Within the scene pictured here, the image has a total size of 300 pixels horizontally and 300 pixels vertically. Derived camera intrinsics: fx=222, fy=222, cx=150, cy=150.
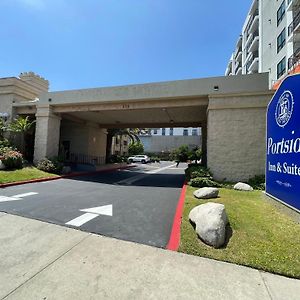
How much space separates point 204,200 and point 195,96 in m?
7.72

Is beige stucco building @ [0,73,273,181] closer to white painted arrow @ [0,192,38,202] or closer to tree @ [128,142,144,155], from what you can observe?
white painted arrow @ [0,192,38,202]

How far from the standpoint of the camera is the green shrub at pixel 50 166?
15852 millimetres

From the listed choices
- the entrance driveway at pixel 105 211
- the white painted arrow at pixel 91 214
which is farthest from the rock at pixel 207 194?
the white painted arrow at pixel 91 214

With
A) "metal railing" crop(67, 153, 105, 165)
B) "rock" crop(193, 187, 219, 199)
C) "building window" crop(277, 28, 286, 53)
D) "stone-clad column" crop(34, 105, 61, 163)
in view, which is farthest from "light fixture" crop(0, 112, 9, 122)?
"building window" crop(277, 28, 286, 53)

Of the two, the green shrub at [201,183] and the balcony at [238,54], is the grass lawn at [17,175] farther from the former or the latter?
the balcony at [238,54]

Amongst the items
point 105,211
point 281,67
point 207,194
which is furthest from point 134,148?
point 105,211

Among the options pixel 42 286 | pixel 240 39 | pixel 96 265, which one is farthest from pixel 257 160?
pixel 240 39

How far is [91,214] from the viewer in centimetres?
655

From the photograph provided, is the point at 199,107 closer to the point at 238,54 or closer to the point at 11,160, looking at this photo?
the point at 11,160

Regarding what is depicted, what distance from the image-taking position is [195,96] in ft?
45.0

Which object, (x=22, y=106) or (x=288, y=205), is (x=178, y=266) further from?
(x=22, y=106)

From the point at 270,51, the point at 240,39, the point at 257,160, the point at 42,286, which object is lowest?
the point at 42,286

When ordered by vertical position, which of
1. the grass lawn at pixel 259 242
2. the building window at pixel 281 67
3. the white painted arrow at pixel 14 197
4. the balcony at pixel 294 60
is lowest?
the white painted arrow at pixel 14 197

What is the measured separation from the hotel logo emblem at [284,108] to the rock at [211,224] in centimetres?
344
